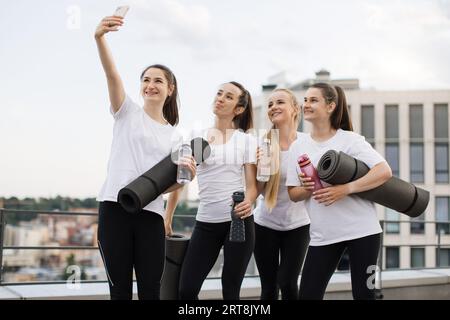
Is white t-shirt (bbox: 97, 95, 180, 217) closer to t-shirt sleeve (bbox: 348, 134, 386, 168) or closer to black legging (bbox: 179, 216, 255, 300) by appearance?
black legging (bbox: 179, 216, 255, 300)

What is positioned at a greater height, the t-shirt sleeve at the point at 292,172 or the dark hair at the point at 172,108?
the dark hair at the point at 172,108

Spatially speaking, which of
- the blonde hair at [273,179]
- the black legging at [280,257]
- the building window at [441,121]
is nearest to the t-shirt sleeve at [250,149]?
the blonde hair at [273,179]

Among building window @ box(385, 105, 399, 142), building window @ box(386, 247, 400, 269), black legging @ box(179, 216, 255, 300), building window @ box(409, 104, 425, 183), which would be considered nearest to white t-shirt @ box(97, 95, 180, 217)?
black legging @ box(179, 216, 255, 300)

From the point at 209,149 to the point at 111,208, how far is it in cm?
70

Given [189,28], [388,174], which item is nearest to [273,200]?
[388,174]

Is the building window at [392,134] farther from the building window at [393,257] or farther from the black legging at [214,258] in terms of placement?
the black legging at [214,258]

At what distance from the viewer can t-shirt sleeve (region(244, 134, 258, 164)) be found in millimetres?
3258

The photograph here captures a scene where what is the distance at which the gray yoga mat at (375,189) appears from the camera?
9.24 ft

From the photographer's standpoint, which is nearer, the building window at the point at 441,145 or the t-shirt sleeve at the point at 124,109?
the t-shirt sleeve at the point at 124,109

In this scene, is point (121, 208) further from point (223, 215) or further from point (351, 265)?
point (351, 265)

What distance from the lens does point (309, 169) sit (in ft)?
9.64

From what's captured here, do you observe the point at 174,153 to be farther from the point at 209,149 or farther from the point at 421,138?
the point at 421,138

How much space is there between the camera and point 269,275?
11.2 ft
